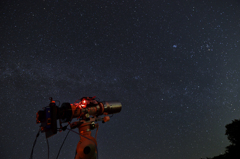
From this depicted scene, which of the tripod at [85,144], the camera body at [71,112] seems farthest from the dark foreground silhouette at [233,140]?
the tripod at [85,144]

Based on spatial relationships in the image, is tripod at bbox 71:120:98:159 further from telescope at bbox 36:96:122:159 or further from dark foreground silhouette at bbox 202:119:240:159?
dark foreground silhouette at bbox 202:119:240:159

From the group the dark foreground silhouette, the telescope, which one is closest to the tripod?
the telescope

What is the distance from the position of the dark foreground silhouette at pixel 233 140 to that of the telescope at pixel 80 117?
10.4 meters

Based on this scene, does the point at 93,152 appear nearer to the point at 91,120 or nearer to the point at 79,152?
the point at 79,152

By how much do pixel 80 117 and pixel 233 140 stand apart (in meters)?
13.1

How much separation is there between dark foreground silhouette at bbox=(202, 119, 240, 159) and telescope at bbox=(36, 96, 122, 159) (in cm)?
1042

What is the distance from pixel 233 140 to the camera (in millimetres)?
10148

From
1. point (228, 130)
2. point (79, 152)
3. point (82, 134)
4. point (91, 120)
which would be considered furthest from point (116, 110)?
point (228, 130)

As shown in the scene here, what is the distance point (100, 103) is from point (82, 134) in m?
1.05

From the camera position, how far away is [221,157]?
29.7 feet

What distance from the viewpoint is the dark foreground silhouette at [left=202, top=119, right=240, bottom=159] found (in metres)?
8.87

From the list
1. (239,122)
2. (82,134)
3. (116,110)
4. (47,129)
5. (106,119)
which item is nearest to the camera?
(47,129)

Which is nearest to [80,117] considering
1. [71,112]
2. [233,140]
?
[71,112]

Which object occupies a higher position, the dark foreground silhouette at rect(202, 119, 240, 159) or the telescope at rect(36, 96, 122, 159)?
the telescope at rect(36, 96, 122, 159)
